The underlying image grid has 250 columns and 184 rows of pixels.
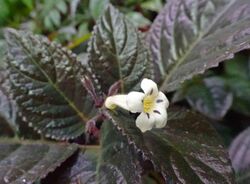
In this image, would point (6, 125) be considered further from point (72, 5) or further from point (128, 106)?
point (72, 5)

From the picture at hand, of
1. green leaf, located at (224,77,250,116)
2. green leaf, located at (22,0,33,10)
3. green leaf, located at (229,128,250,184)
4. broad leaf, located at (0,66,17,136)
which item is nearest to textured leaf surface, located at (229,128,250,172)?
green leaf, located at (229,128,250,184)

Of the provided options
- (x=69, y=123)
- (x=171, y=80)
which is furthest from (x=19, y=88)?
(x=171, y=80)

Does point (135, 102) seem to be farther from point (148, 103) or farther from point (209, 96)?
point (209, 96)

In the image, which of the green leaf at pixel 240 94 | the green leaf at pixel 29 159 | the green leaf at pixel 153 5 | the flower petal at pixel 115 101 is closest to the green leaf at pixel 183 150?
the flower petal at pixel 115 101

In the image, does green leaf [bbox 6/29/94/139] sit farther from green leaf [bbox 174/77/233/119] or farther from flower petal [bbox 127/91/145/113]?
green leaf [bbox 174/77/233/119]

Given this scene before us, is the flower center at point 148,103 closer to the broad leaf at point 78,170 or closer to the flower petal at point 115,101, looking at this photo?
the flower petal at point 115,101

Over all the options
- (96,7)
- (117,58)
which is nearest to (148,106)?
(117,58)

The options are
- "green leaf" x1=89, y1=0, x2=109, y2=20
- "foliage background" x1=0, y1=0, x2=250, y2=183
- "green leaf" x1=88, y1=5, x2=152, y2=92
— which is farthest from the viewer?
"green leaf" x1=89, y1=0, x2=109, y2=20
